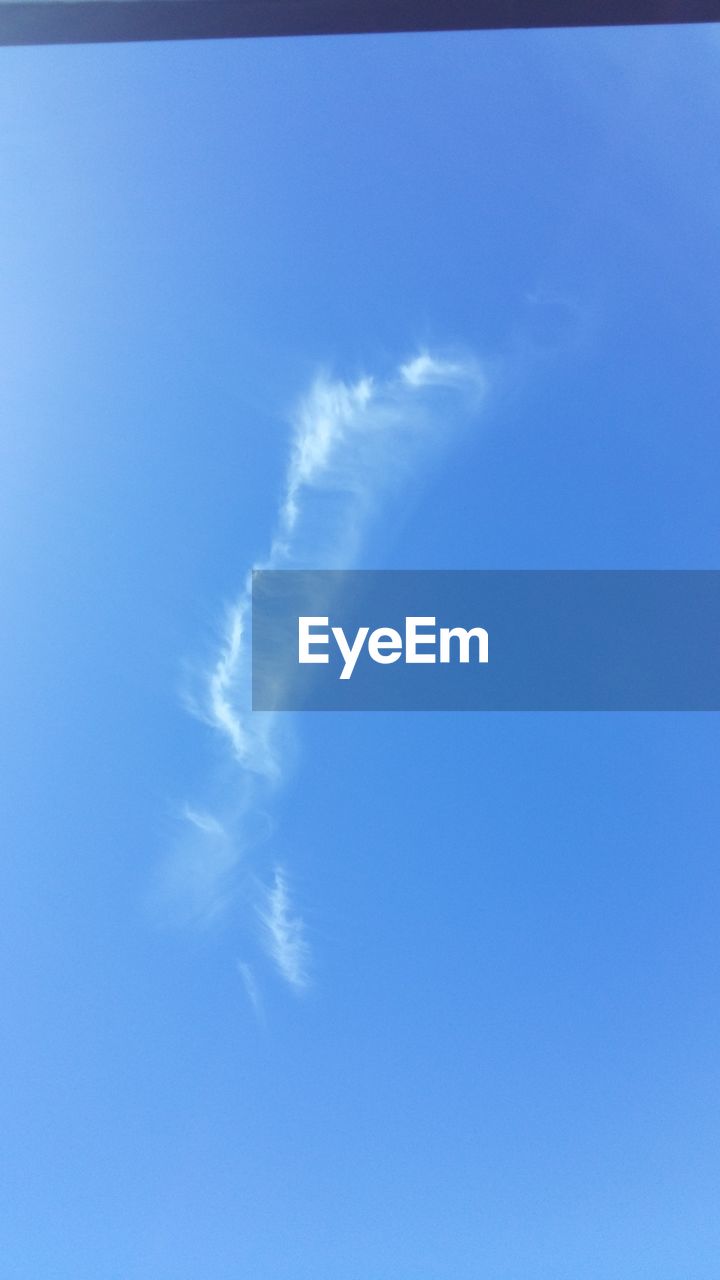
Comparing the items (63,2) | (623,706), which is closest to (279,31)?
(63,2)

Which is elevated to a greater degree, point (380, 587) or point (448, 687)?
point (380, 587)

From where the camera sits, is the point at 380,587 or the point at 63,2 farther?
the point at 380,587

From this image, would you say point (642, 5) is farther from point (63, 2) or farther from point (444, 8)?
point (63, 2)

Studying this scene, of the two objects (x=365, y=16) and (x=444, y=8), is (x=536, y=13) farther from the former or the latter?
(x=365, y=16)

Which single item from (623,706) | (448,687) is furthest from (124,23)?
(623,706)

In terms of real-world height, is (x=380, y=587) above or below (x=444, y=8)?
above

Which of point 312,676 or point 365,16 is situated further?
point 312,676
